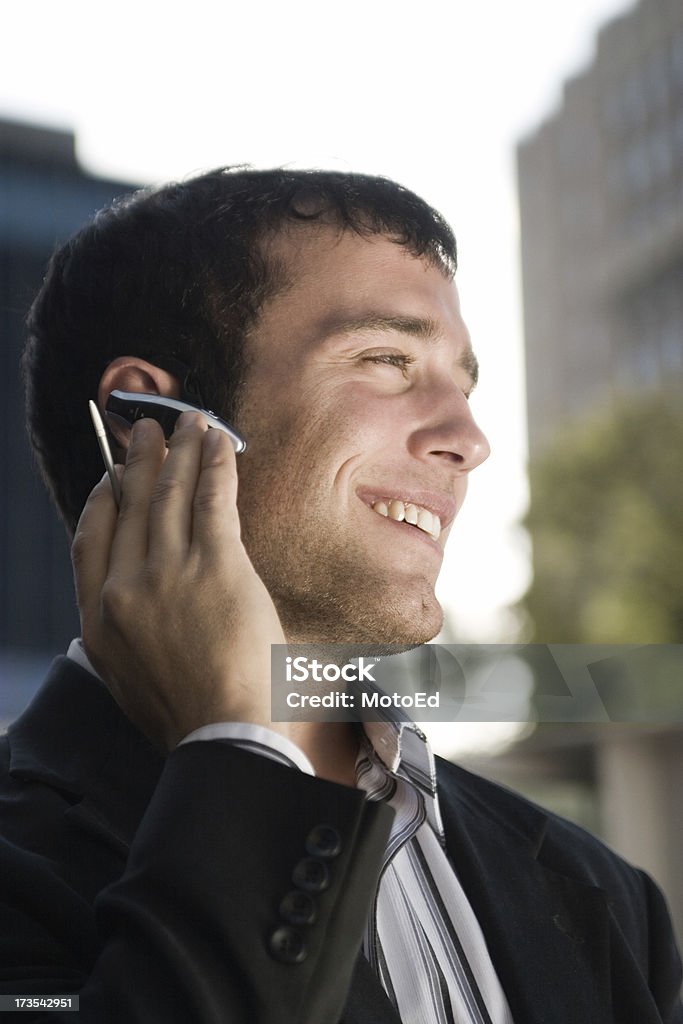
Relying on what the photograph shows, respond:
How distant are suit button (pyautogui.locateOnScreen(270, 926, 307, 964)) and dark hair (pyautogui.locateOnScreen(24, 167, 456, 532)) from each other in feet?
3.03

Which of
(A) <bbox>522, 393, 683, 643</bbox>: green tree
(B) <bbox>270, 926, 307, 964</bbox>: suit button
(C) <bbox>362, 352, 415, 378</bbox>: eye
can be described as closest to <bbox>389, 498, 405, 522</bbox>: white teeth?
(C) <bbox>362, 352, 415, 378</bbox>: eye

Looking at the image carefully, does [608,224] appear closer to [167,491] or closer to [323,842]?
[167,491]

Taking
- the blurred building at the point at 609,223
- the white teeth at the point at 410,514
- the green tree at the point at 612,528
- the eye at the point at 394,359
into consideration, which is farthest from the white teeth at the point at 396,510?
the blurred building at the point at 609,223

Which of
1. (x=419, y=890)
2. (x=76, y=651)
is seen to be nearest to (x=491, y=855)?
(x=419, y=890)

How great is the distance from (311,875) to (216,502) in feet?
1.28

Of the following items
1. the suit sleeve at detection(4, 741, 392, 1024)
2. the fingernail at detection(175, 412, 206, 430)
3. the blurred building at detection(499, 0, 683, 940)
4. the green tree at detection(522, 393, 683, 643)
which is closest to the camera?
the suit sleeve at detection(4, 741, 392, 1024)

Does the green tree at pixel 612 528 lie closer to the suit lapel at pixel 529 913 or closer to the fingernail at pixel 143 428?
the suit lapel at pixel 529 913

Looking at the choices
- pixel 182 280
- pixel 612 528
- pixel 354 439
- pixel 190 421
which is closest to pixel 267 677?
pixel 190 421

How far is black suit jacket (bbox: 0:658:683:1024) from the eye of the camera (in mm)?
940

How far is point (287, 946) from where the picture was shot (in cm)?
96

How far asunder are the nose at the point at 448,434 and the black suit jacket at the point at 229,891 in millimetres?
479

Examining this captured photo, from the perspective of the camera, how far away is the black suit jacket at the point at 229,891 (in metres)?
0.94

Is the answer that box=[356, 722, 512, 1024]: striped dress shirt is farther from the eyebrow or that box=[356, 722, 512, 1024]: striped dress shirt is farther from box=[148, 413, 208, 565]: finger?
the eyebrow

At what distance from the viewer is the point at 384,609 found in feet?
5.16
